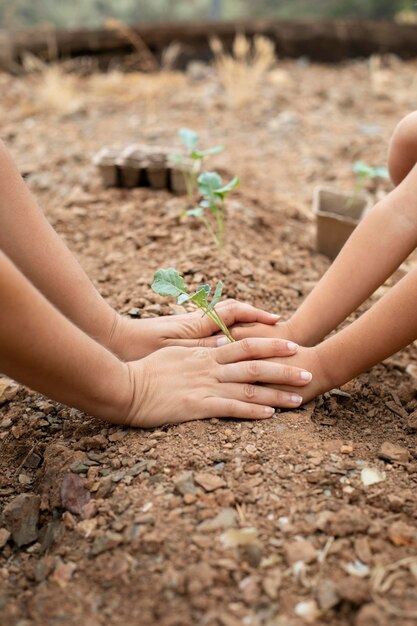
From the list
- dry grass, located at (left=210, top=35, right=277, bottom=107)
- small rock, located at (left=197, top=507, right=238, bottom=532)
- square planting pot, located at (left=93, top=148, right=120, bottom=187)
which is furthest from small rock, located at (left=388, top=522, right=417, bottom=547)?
dry grass, located at (left=210, top=35, right=277, bottom=107)

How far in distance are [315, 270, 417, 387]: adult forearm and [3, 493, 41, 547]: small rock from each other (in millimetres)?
662

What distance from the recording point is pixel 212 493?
117 centimetres

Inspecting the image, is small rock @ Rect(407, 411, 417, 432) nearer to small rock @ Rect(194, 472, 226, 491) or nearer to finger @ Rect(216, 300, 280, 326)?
finger @ Rect(216, 300, 280, 326)

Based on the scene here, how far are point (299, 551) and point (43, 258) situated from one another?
2.71ft

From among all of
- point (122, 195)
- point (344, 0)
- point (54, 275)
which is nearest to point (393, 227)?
point (54, 275)

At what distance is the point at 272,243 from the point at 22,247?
1008 mm

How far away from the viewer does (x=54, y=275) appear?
1.47m

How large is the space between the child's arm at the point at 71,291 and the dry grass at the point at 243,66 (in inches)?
109

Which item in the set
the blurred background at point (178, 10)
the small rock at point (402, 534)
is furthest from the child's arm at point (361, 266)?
the blurred background at point (178, 10)

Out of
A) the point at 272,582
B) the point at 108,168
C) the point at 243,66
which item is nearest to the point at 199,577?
the point at 272,582

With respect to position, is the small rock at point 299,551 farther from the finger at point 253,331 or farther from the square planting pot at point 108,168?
the square planting pot at point 108,168

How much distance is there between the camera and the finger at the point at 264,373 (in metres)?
1.42

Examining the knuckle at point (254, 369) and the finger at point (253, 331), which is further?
the finger at point (253, 331)

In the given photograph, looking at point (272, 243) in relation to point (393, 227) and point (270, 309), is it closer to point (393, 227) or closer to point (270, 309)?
point (270, 309)
